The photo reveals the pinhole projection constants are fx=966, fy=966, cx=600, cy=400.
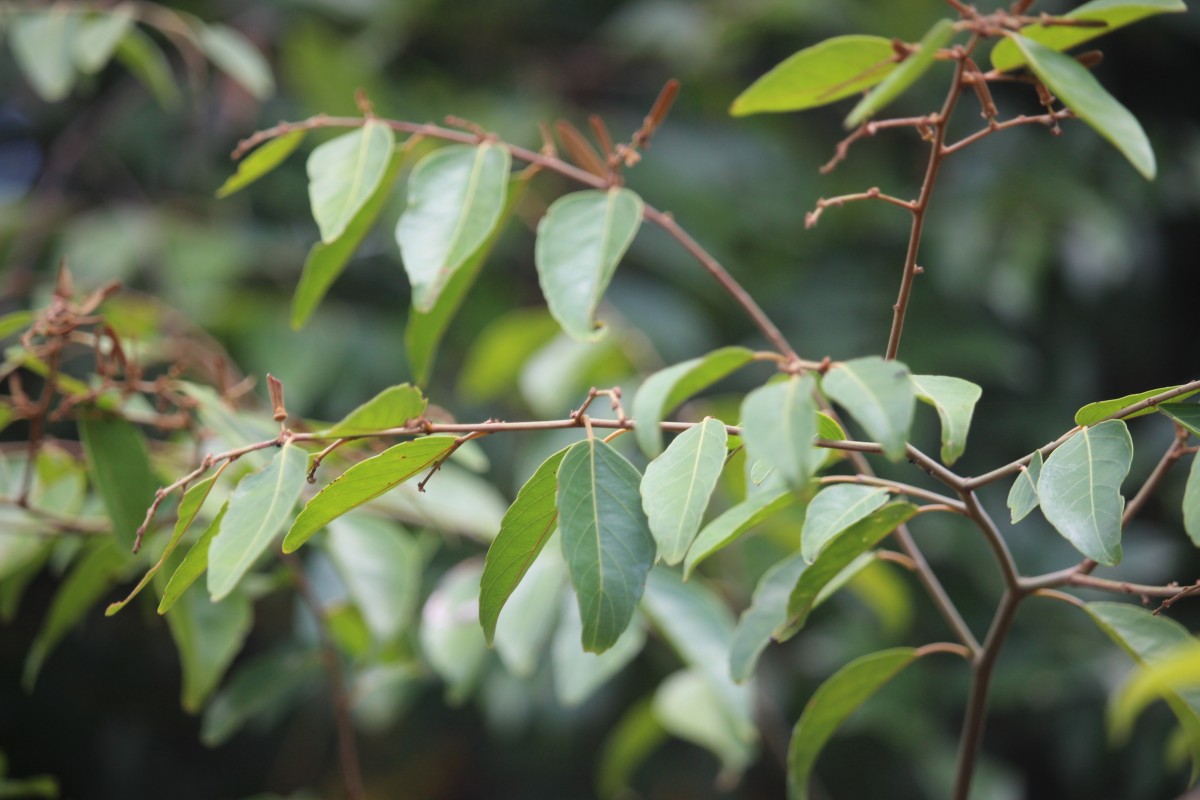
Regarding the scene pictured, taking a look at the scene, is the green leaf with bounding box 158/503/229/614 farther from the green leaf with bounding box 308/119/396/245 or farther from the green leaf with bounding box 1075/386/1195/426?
the green leaf with bounding box 1075/386/1195/426

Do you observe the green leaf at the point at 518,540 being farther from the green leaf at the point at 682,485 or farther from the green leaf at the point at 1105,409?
the green leaf at the point at 1105,409

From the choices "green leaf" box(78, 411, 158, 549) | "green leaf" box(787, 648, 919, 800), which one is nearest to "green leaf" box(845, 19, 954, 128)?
"green leaf" box(787, 648, 919, 800)

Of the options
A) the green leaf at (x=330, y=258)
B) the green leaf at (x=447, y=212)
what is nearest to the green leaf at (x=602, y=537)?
the green leaf at (x=447, y=212)

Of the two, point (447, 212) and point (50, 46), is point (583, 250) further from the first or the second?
point (50, 46)

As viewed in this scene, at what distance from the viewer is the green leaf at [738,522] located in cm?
35

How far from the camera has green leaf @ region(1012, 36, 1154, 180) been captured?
1.03ft

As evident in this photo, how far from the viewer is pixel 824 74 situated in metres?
0.38

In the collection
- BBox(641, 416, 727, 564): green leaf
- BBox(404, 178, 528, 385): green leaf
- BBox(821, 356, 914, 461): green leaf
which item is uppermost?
BBox(821, 356, 914, 461): green leaf

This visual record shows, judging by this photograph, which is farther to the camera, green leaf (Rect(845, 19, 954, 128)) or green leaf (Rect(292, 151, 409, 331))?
green leaf (Rect(292, 151, 409, 331))

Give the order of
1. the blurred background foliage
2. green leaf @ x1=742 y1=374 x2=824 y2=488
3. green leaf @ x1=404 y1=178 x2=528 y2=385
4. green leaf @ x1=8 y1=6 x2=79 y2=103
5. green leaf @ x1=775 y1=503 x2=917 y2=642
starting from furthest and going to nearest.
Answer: the blurred background foliage < green leaf @ x1=8 y1=6 x2=79 y2=103 < green leaf @ x1=404 y1=178 x2=528 y2=385 < green leaf @ x1=775 y1=503 x2=917 y2=642 < green leaf @ x1=742 y1=374 x2=824 y2=488

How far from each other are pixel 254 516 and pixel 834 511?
0.20m

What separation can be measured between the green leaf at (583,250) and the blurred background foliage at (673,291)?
0.69 metres

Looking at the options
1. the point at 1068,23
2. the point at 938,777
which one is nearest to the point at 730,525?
the point at 1068,23

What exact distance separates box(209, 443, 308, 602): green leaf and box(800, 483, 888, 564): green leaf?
18cm
